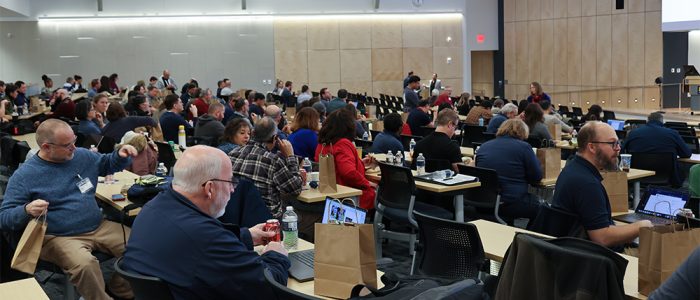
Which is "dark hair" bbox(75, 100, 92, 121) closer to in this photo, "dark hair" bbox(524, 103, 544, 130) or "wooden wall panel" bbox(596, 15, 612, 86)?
"dark hair" bbox(524, 103, 544, 130)

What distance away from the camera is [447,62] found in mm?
24625

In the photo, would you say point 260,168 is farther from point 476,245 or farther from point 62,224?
point 476,245

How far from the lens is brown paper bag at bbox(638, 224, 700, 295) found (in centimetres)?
307

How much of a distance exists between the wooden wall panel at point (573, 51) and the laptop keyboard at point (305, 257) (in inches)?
790

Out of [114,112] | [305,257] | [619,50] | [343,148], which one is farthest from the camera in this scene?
[619,50]

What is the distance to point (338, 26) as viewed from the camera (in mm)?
23375

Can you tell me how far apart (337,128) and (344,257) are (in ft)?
11.6

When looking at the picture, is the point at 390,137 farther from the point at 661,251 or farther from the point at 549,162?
the point at 661,251

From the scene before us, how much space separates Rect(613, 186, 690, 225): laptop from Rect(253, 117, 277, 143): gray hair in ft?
7.99

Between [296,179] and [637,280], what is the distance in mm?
2750

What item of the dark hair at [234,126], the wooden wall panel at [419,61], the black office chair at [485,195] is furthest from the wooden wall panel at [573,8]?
the dark hair at [234,126]

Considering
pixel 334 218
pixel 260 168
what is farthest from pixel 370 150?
pixel 334 218

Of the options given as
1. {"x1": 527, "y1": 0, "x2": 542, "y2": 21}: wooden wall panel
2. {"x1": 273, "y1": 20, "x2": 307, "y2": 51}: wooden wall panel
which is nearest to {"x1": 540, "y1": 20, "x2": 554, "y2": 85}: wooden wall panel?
{"x1": 527, "y1": 0, "x2": 542, "y2": 21}: wooden wall panel

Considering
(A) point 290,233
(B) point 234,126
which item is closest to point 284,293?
(A) point 290,233
